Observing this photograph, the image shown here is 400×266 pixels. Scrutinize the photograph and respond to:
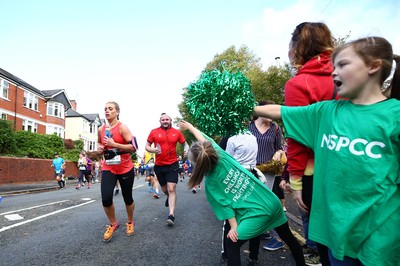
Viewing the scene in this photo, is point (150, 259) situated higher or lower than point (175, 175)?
lower

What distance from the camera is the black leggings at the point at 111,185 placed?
15.4 feet

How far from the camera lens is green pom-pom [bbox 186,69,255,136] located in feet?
7.02

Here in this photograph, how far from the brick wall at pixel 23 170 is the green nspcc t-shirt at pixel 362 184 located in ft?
72.7

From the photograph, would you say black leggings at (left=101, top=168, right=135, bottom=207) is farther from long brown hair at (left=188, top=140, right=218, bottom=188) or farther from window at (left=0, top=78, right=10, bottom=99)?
window at (left=0, top=78, right=10, bottom=99)

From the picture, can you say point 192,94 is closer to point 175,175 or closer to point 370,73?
point 370,73

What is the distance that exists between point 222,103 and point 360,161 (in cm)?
95

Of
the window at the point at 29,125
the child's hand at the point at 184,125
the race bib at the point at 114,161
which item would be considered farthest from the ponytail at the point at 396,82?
the window at the point at 29,125

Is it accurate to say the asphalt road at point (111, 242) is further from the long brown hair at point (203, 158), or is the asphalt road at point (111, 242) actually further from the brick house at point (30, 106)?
the brick house at point (30, 106)

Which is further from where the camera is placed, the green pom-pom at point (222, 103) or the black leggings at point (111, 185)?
the black leggings at point (111, 185)

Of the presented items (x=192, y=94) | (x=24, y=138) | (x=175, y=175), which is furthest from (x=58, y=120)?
(x=192, y=94)

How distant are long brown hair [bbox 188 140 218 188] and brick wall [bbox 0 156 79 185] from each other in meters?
20.8

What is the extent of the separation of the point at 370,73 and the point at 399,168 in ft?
1.75

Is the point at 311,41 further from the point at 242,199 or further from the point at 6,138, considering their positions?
the point at 6,138

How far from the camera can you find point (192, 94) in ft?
7.61
